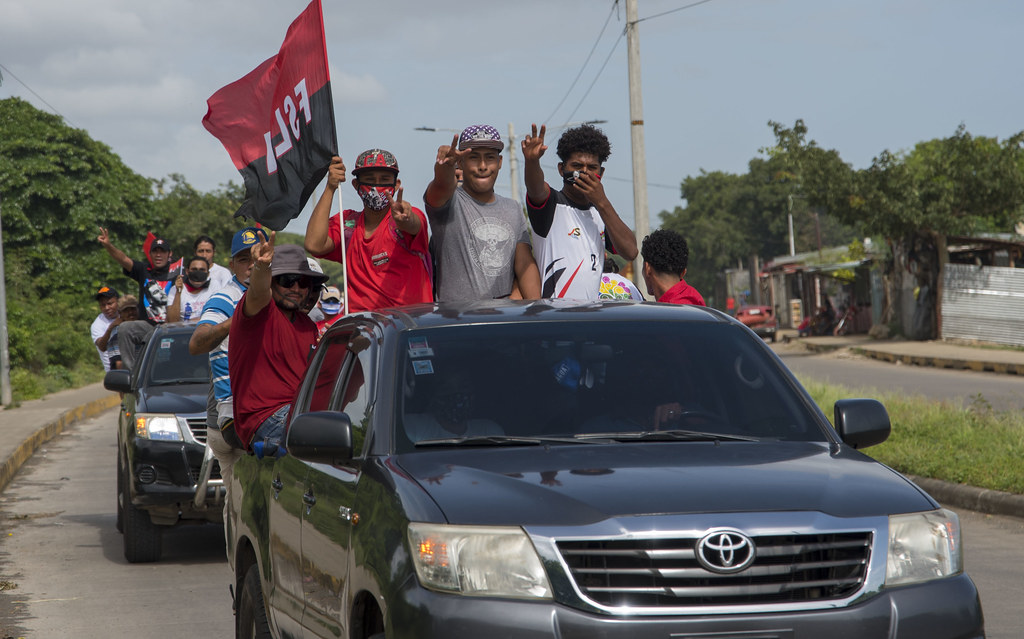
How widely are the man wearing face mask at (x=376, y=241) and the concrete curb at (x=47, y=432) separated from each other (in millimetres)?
8992

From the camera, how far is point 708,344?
4703mm

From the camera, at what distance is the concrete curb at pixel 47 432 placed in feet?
50.1

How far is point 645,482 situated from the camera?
3.62m

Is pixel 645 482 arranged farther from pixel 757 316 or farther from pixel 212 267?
pixel 757 316

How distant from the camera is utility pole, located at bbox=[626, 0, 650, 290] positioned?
18719mm

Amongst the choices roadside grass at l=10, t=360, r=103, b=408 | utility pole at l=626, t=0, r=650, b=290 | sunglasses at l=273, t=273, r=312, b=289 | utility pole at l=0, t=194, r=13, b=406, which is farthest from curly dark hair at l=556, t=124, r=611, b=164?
roadside grass at l=10, t=360, r=103, b=408

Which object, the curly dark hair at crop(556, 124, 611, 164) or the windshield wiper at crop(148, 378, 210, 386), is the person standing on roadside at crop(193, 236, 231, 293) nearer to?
the windshield wiper at crop(148, 378, 210, 386)

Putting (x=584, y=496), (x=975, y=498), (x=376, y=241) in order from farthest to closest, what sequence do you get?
1. (x=975, y=498)
2. (x=376, y=241)
3. (x=584, y=496)

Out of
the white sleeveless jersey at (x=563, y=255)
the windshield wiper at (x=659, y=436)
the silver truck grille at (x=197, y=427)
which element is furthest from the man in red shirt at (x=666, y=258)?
the silver truck grille at (x=197, y=427)

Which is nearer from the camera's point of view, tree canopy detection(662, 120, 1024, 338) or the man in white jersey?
the man in white jersey

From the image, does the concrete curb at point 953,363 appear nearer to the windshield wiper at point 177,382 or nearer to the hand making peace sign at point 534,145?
the windshield wiper at point 177,382

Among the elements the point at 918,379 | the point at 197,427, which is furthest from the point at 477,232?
the point at 918,379

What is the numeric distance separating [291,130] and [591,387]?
409 centimetres

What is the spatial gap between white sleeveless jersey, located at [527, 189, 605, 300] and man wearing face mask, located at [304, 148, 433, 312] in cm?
62
